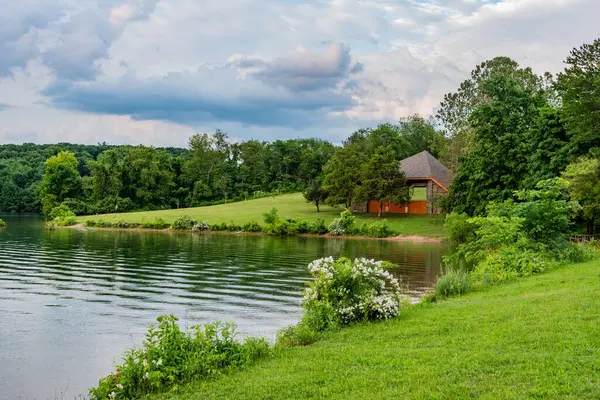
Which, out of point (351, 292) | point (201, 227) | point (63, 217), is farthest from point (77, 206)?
point (351, 292)

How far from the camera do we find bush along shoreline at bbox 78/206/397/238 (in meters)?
58.7

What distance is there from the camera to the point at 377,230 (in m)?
57.7

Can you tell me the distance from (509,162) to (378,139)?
37.6m

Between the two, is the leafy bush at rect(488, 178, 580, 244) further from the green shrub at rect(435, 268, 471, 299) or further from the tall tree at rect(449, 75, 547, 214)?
the tall tree at rect(449, 75, 547, 214)

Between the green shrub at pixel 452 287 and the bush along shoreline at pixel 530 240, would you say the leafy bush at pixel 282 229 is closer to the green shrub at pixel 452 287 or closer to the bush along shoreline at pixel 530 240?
the bush along shoreline at pixel 530 240

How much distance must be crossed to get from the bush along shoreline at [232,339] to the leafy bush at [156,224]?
5752cm

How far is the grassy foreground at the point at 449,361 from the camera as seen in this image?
25.7 ft

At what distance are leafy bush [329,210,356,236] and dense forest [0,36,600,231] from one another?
19.6 ft

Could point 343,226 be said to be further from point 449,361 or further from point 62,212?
point 449,361

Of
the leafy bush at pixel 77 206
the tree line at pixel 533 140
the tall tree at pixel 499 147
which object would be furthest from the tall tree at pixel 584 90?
the leafy bush at pixel 77 206

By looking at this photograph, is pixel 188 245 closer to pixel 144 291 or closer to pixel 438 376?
pixel 144 291

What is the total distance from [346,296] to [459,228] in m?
36.9

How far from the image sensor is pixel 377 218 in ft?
220

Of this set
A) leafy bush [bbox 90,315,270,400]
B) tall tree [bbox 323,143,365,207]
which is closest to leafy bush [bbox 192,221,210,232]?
tall tree [bbox 323,143,365,207]
